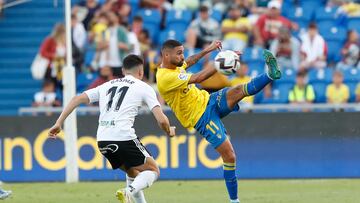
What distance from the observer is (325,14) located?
75.6ft

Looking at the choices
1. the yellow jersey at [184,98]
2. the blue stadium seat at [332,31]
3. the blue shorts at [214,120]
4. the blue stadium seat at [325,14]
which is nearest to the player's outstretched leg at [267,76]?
the blue shorts at [214,120]

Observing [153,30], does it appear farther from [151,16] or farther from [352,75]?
[352,75]

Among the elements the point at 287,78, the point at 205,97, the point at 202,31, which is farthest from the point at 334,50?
the point at 205,97

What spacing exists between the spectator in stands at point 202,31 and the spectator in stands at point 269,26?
0.89 meters

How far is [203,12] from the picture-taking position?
22156 millimetres

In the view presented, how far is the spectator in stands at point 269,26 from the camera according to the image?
2216 centimetres

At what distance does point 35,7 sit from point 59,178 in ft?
20.8

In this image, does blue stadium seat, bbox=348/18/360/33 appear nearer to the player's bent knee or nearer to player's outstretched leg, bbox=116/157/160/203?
the player's bent knee

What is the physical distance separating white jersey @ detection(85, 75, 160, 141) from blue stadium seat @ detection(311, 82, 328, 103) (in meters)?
8.81

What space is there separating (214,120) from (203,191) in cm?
296

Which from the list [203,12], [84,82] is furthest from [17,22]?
[203,12]

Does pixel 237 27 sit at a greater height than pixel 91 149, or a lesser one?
greater

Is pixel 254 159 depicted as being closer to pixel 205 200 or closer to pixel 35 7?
pixel 205 200

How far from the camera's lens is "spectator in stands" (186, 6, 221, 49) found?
2215 cm
